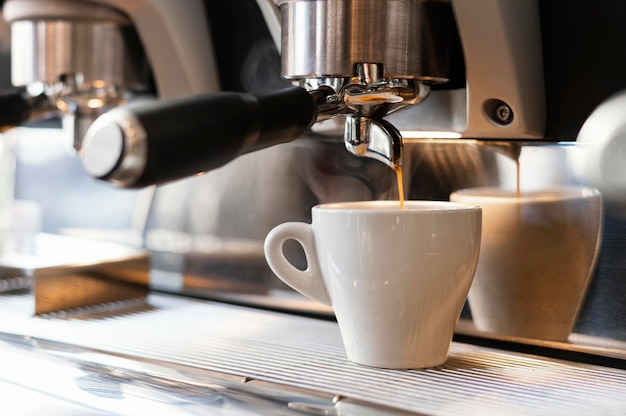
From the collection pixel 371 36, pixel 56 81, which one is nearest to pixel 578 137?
pixel 371 36

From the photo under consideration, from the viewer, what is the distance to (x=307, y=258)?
0.52 meters

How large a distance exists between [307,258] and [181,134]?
0.17 m

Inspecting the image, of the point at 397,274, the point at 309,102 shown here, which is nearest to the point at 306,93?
the point at 309,102

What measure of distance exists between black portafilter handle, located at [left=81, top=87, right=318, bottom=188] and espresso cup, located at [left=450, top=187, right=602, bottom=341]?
0.20 meters

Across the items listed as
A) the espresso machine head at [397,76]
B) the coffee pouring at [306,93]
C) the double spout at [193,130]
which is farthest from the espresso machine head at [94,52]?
the double spout at [193,130]

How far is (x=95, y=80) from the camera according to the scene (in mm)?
685

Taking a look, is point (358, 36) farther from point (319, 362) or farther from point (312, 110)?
point (319, 362)

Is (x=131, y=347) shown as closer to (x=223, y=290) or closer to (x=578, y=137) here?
(x=223, y=290)

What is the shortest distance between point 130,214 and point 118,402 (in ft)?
1.22

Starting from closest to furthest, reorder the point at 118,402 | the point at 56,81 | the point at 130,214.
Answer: the point at 118,402 < the point at 56,81 < the point at 130,214

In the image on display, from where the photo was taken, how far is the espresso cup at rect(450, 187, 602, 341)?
549 millimetres

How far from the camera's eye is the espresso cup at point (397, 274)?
48cm

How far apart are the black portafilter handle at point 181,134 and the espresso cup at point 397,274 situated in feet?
0.27

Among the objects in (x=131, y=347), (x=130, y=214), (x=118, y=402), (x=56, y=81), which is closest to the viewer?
(x=118, y=402)
